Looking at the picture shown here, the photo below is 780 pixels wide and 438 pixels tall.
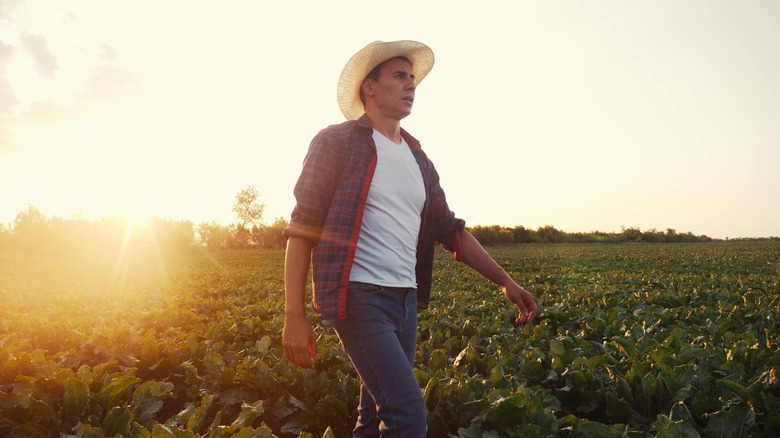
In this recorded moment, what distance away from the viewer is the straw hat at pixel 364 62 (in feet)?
8.09

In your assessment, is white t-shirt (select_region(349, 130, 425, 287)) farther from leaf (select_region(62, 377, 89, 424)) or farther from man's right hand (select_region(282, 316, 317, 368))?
leaf (select_region(62, 377, 89, 424))

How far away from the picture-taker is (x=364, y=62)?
2506mm

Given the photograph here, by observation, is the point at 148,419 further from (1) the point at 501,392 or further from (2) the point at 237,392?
(1) the point at 501,392

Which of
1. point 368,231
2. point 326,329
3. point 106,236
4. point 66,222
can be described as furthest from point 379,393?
point 66,222

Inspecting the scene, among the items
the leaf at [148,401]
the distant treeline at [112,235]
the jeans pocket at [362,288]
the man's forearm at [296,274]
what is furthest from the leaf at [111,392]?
the distant treeline at [112,235]

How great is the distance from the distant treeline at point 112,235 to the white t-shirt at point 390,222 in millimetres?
66769

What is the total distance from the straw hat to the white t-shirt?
54 centimetres

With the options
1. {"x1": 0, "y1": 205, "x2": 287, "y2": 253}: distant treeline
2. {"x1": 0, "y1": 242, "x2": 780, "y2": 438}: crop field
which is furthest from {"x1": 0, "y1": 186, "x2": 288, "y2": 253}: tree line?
{"x1": 0, "y1": 242, "x2": 780, "y2": 438}: crop field

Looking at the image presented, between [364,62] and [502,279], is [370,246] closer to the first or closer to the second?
[502,279]

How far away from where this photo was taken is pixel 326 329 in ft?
22.1

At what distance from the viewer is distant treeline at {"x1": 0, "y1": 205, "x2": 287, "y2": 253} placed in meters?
66.4

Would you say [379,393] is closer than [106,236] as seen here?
Yes

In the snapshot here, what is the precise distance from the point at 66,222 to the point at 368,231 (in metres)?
92.4

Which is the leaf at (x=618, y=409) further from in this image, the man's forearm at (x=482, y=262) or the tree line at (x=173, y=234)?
the tree line at (x=173, y=234)
